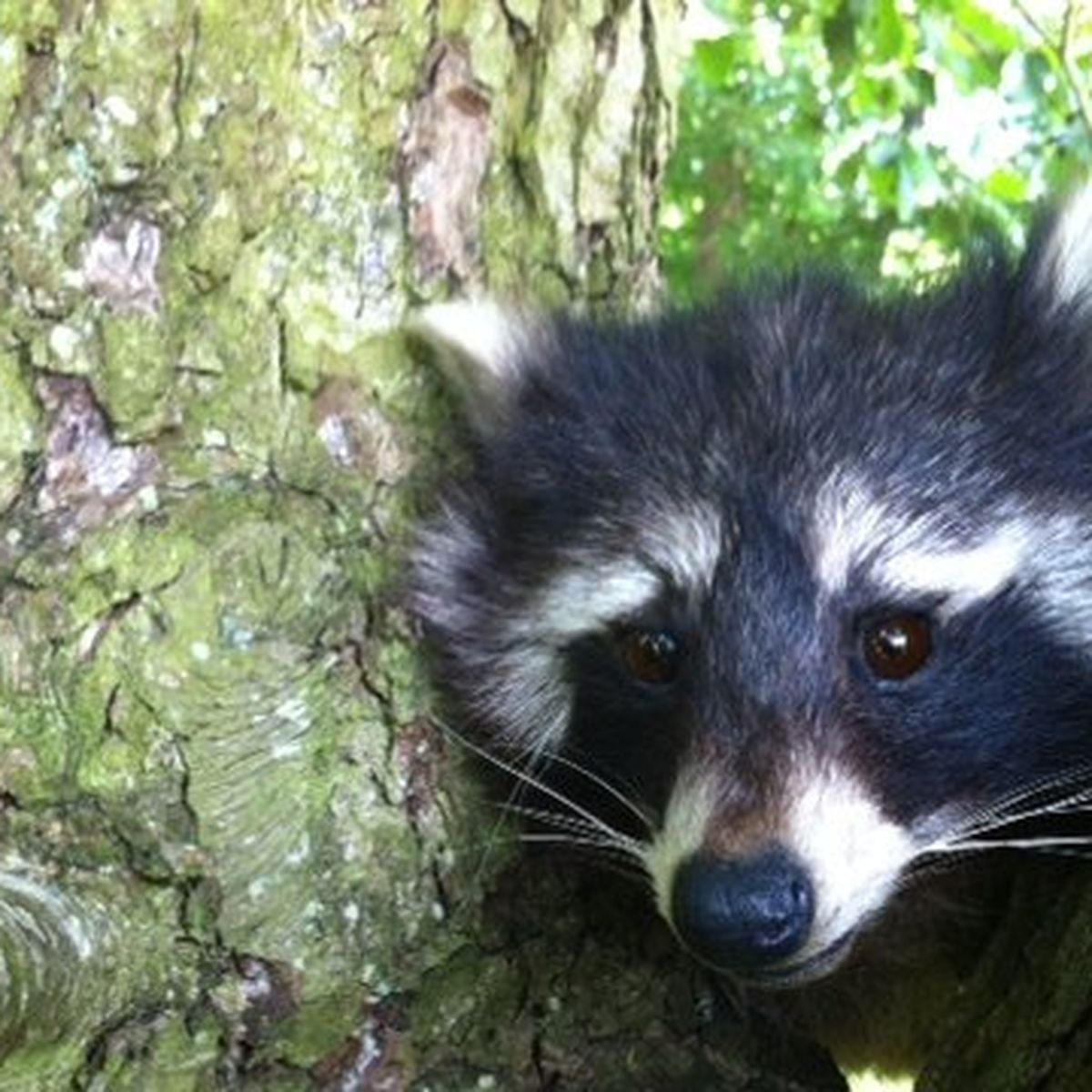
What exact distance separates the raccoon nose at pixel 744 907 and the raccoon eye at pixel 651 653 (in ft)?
1.20

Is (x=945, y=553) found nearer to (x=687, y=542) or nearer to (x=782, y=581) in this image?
(x=782, y=581)

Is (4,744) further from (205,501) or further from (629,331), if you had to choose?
(629,331)

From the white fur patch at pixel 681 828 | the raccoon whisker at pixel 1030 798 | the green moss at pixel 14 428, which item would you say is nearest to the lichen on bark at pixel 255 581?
the green moss at pixel 14 428

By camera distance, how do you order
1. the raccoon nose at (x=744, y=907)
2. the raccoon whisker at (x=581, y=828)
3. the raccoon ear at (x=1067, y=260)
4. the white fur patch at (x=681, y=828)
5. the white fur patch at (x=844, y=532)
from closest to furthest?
the raccoon nose at (x=744, y=907) < the white fur patch at (x=681, y=828) < the white fur patch at (x=844, y=532) < the raccoon whisker at (x=581, y=828) < the raccoon ear at (x=1067, y=260)

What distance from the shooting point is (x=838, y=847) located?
2.62 metres

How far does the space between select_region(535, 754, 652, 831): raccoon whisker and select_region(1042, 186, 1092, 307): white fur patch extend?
978 mm

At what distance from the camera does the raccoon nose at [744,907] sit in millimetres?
2516

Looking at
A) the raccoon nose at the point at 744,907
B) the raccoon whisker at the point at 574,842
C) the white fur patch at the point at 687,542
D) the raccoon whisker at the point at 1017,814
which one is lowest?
the raccoon nose at the point at 744,907

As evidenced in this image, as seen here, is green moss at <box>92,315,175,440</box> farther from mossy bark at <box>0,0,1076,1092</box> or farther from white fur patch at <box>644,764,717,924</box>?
white fur patch at <box>644,764,717,924</box>

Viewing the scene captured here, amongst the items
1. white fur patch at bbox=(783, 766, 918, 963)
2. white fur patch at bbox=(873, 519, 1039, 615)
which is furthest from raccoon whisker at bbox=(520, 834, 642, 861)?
white fur patch at bbox=(873, 519, 1039, 615)

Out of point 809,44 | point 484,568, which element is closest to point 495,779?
point 484,568

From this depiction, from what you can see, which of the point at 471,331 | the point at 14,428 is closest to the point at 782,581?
the point at 471,331

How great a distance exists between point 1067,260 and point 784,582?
70 centimetres

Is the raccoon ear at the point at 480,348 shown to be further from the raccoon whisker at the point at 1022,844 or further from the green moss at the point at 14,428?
the raccoon whisker at the point at 1022,844
